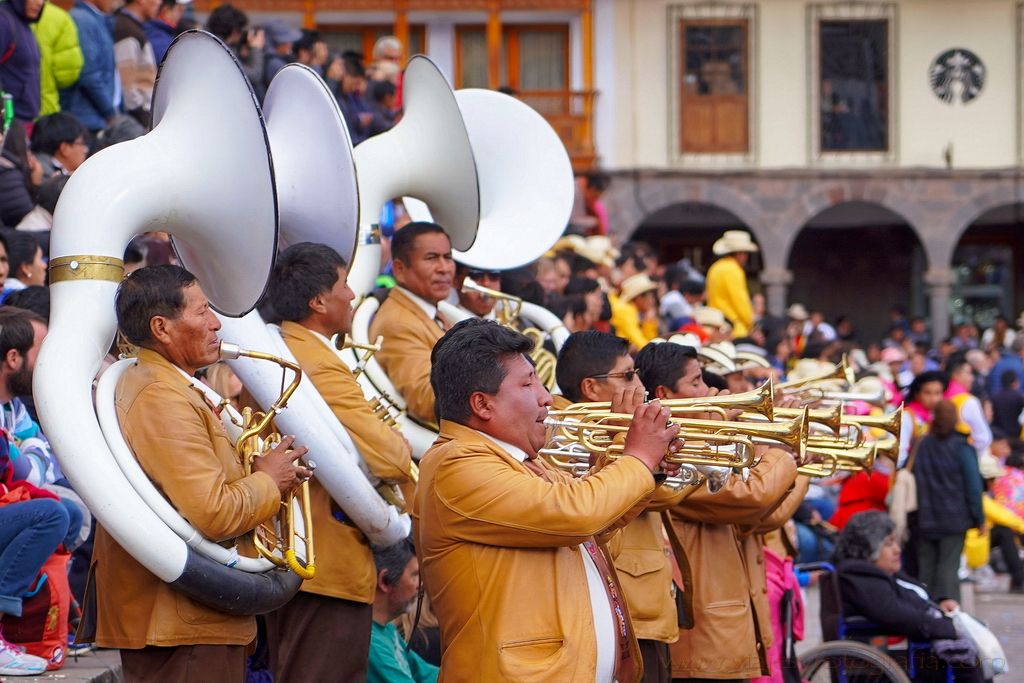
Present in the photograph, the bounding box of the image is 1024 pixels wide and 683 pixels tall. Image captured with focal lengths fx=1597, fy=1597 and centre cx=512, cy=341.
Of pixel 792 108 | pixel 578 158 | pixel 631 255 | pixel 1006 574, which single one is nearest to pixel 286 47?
pixel 631 255

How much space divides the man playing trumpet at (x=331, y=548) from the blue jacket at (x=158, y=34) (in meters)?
5.75

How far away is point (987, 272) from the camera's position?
28.2 meters

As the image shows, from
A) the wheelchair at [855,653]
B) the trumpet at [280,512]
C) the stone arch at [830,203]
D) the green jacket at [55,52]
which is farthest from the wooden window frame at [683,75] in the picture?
the trumpet at [280,512]

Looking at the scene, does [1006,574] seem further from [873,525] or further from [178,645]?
[178,645]

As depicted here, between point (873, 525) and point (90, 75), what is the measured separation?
519 centimetres

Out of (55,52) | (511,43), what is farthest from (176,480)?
(511,43)

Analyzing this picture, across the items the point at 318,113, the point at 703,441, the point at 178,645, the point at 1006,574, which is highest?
the point at 318,113

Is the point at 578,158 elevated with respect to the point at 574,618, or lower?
elevated

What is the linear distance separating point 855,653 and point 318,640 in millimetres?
2673

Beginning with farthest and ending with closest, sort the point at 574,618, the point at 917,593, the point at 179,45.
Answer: the point at 917,593
the point at 179,45
the point at 574,618

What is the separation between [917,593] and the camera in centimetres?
726

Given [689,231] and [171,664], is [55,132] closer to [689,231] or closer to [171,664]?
[171,664]

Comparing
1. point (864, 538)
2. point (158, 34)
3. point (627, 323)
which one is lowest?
point (864, 538)

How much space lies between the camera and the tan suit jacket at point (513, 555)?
365 cm
